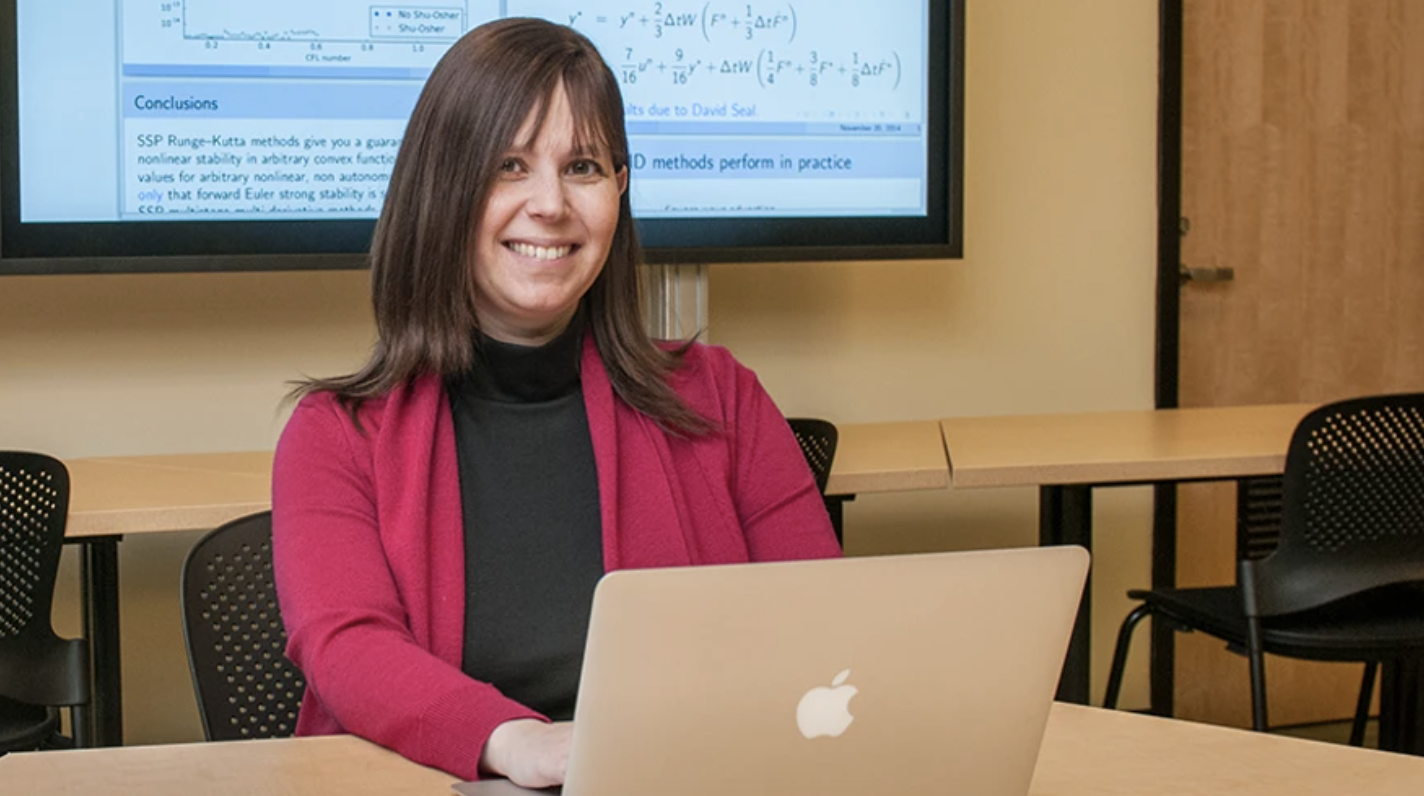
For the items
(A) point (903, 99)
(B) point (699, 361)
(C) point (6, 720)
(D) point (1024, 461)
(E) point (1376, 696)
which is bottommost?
(E) point (1376, 696)

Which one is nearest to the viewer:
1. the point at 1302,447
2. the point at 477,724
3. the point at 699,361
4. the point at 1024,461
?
the point at 477,724

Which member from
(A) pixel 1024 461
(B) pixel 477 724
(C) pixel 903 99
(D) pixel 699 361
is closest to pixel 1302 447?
(A) pixel 1024 461

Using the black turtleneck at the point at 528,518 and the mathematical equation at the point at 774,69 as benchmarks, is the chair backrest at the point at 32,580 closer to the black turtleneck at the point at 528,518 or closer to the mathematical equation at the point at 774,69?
the black turtleneck at the point at 528,518

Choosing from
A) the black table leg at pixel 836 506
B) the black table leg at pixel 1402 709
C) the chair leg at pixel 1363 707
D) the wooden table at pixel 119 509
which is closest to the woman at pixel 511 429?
the wooden table at pixel 119 509

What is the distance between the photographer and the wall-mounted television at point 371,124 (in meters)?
3.03

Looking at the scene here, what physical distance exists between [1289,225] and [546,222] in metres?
2.81

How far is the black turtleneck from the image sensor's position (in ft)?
5.49

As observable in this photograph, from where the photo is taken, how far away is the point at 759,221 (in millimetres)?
3430

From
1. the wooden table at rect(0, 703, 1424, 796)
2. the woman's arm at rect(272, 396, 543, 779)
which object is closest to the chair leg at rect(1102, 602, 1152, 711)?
the wooden table at rect(0, 703, 1424, 796)

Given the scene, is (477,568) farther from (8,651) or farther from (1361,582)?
(1361,582)

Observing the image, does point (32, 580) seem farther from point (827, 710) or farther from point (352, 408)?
point (827, 710)

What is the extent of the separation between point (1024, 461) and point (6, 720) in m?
1.65

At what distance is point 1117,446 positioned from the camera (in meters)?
3.21

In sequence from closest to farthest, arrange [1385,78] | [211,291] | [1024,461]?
1. [1024,461]
2. [211,291]
3. [1385,78]
